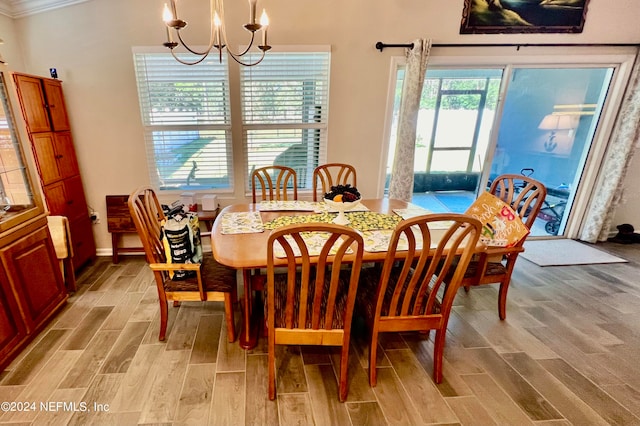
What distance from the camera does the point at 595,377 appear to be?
1.71m

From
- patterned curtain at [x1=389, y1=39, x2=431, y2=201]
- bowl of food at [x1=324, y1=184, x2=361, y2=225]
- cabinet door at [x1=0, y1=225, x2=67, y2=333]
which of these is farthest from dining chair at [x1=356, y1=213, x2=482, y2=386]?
cabinet door at [x1=0, y1=225, x2=67, y2=333]

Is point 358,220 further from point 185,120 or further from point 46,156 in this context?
point 46,156

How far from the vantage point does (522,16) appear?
2830 mm

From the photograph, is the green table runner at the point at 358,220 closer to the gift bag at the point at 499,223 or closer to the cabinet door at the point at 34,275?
the gift bag at the point at 499,223

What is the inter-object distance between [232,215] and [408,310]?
4.22 feet

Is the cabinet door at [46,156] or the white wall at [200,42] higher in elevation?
the white wall at [200,42]

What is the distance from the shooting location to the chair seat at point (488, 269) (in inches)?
76.7

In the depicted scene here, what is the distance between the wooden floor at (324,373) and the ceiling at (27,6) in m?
2.35

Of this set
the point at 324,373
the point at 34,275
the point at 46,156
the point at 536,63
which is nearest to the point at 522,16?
the point at 536,63

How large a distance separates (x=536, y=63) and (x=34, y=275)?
→ 4.60 m

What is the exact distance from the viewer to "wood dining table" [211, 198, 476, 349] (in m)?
1.47

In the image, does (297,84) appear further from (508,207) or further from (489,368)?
(489,368)

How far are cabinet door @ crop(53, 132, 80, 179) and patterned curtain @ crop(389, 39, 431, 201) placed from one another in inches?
120

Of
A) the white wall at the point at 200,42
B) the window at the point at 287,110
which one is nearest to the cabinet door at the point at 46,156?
the white wall at the point at 200,42
